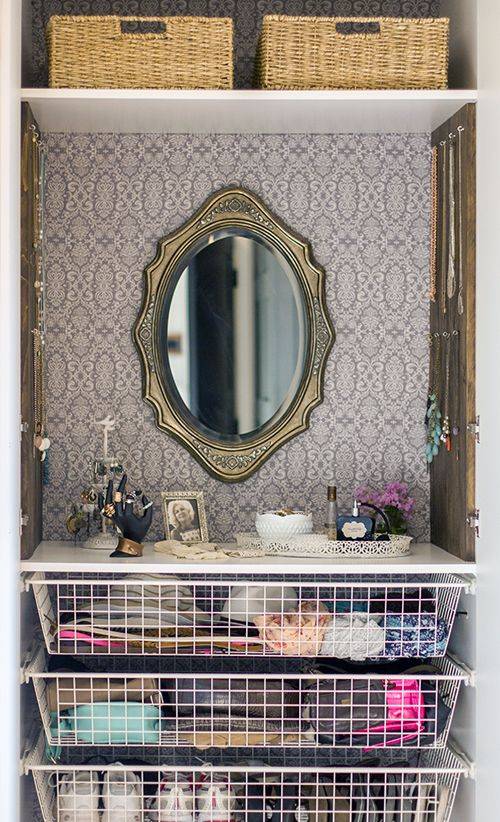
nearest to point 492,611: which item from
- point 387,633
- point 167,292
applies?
point 387,633

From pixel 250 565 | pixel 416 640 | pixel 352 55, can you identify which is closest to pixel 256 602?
pixel 250 565

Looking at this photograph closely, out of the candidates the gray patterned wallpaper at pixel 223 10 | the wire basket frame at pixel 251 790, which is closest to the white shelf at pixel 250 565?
the wire basket frame at pixel 251 790

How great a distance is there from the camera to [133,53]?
2768mm

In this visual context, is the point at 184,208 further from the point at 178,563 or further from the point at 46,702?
the point at 46,702

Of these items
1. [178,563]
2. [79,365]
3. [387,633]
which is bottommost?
[387,633]

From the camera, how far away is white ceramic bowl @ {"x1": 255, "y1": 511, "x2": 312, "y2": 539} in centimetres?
294

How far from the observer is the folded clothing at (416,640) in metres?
2.78

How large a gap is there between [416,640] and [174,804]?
0.82 m

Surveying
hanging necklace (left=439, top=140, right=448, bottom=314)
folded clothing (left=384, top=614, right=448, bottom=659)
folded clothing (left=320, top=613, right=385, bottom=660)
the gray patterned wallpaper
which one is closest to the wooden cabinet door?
hanging necklace (left=439, top=140, right=448, bottom=314)

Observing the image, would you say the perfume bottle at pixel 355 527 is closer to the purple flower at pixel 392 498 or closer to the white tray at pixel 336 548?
the white tray at pixel 336 548

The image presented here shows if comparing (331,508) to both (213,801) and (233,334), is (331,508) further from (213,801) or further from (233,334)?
(213,801)

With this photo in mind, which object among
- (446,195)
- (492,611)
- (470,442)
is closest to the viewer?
(492,611)

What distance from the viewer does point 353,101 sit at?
2789 mm

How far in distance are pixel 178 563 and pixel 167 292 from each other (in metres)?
0.90
